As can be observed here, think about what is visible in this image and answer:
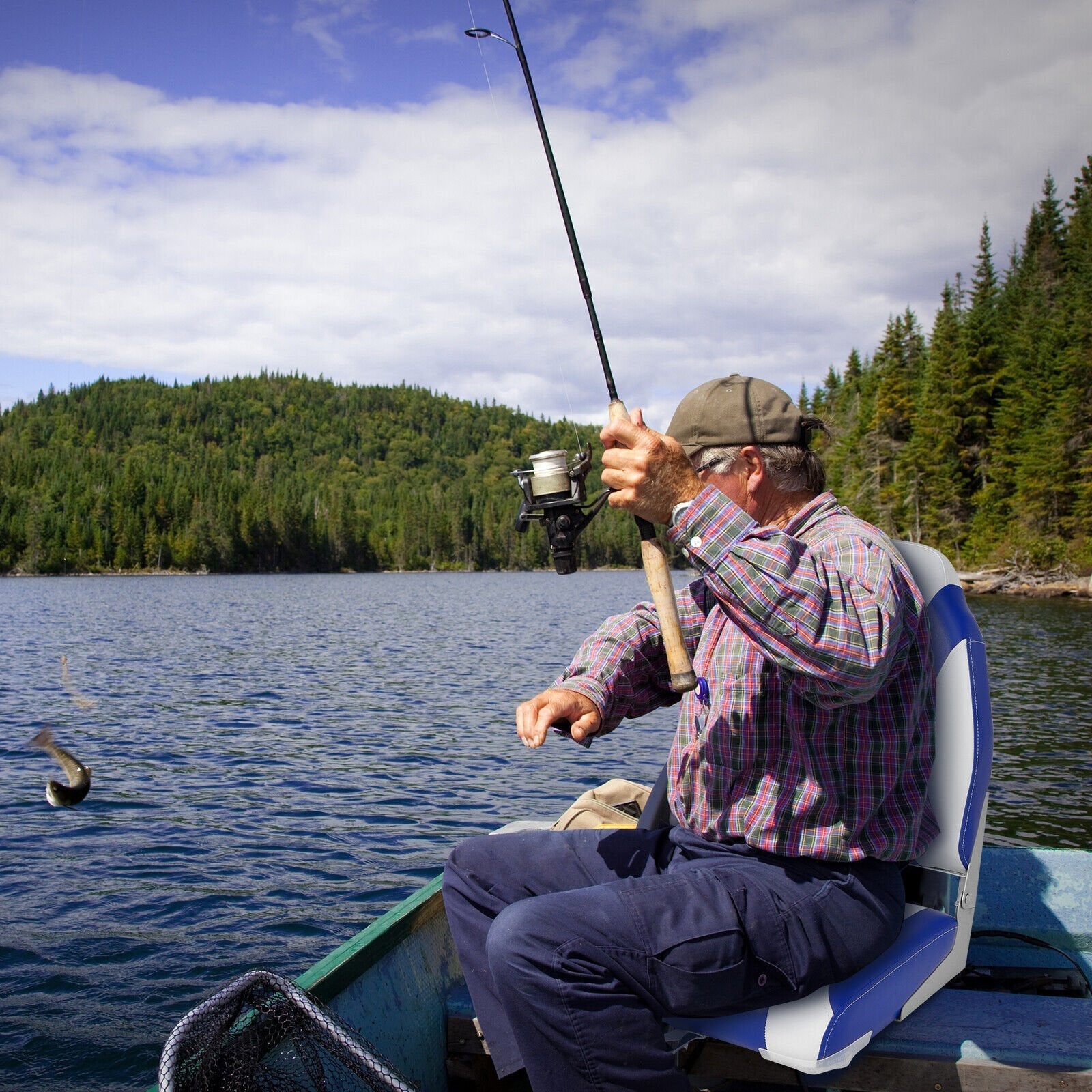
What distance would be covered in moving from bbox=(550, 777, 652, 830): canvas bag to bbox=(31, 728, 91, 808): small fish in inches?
87.1

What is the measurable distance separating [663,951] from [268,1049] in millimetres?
1134

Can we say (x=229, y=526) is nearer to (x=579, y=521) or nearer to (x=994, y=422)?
(x=994, y=422)

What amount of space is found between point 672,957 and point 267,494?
488 ft

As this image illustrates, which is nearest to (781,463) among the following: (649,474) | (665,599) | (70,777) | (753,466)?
(753,466)

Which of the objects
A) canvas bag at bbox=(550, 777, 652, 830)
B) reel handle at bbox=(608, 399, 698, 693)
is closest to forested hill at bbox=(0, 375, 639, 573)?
canvas bag at bbox=(550, 777, 652, 830)

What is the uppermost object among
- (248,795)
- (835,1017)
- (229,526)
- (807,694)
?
(229,526)

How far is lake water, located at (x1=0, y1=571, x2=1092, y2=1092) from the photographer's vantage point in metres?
7.17

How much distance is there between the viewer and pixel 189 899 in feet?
28.3

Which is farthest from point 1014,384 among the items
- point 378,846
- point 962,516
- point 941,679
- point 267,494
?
point 267,494

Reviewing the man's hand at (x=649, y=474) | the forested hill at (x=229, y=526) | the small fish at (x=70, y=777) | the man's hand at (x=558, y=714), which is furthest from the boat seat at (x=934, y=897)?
the forested hill at (x=229, y=526)

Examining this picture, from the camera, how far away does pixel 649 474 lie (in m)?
2.58

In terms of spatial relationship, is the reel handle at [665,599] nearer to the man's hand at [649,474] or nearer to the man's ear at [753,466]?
the man's hand at [649,474]

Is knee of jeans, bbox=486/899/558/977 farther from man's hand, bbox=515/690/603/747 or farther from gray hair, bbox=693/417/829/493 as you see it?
gray hair, bbox=693/417/829/493

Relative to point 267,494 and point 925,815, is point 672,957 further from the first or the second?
point 267,494
